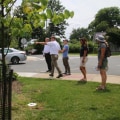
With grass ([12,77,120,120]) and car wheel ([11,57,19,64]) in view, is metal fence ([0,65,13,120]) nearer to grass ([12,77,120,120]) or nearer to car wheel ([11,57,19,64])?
grass ([12,77,120,120])

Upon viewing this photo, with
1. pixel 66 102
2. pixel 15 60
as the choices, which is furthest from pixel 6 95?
pixel 15 60

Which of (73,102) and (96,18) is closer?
(73,102)

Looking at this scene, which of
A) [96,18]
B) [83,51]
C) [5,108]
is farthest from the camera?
[96,18]

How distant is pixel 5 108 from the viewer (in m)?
6.02

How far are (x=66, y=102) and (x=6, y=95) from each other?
2618 mm

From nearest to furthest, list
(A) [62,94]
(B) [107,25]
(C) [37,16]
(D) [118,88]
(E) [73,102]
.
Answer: (C) [37,16], (E) [73,102], (A) [62,94], (D) [118,88], (B) [107,25]

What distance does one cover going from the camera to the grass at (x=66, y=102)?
713 centimetres

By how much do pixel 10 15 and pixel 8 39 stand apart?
1.35ft

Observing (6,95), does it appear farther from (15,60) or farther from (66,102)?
(15,60)

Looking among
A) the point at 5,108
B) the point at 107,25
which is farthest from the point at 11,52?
the point at 107,25

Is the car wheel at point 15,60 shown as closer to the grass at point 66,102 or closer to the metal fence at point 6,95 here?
the grass at point 66,102

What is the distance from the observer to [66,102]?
8.36m

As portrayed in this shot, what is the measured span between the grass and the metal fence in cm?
91

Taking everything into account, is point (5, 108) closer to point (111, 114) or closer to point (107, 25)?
point (111, 114)
